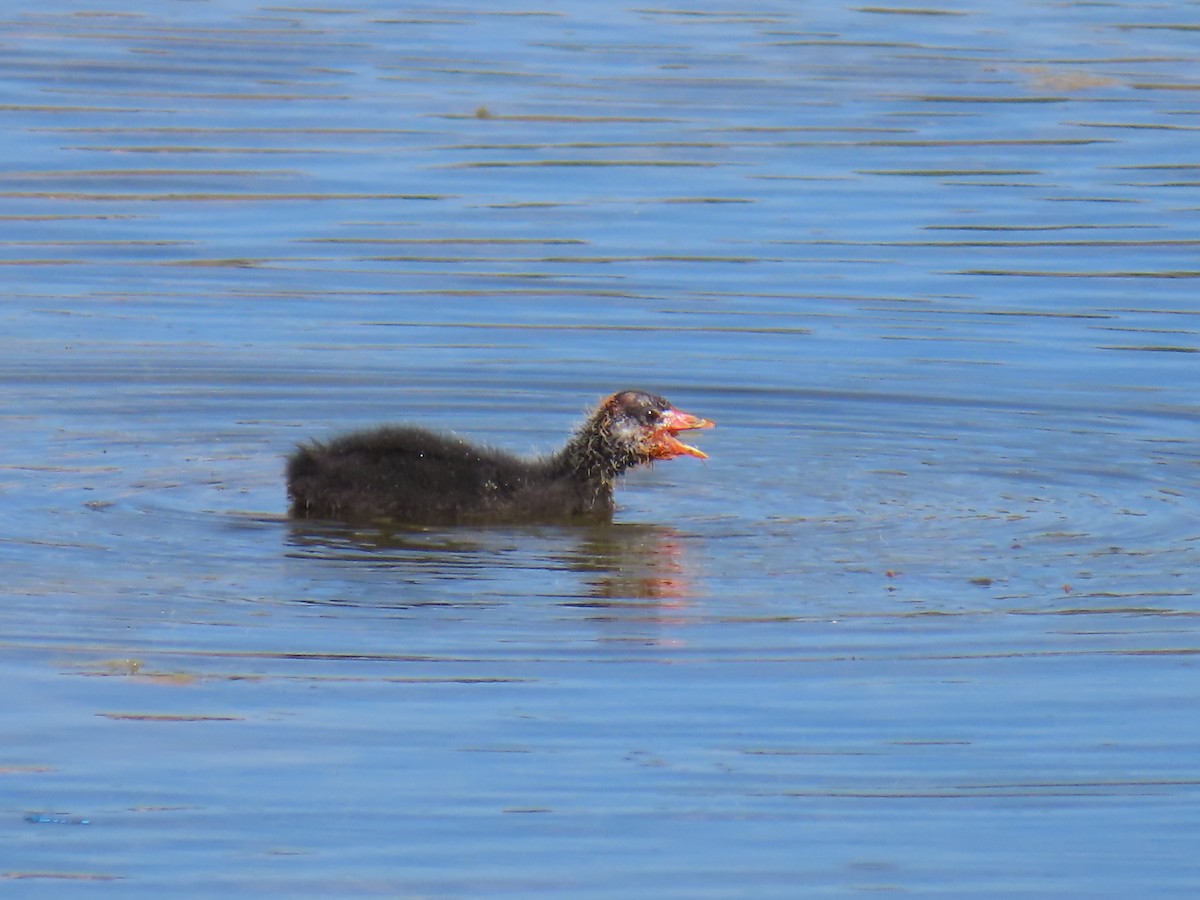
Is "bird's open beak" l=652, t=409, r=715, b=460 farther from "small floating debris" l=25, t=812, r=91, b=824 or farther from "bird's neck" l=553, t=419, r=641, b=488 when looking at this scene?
"small floating debris" l=25, t=812, r=91, b=824

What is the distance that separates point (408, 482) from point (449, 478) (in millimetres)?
169

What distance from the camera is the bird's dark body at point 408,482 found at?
36.2 feet

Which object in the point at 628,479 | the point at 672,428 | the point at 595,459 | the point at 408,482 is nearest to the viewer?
the point at 408,482

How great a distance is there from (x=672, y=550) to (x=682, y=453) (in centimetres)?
129

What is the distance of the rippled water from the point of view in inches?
291

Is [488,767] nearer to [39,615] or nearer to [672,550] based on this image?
[39,615]

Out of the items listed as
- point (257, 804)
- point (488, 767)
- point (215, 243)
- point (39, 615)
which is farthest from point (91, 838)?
point (215, 243)

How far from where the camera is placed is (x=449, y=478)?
11141 millimetres

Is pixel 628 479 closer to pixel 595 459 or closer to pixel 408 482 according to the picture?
pixel 595 459

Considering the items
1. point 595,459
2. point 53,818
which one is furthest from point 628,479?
point 53,818

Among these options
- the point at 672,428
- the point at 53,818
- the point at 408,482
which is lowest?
the point at 53,818

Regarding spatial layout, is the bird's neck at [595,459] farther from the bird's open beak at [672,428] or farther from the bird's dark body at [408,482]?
the bird's dark body at [408,482]

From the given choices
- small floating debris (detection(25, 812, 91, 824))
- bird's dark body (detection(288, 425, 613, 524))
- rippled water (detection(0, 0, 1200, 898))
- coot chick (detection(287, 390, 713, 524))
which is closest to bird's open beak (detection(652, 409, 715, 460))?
coot chick (detection(287, 390, 713, 524))

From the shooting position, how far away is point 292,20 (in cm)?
2558
